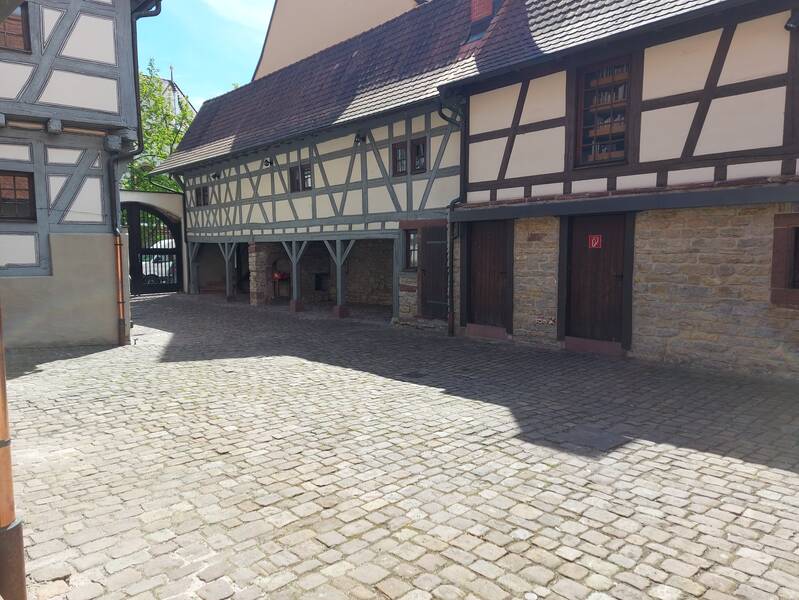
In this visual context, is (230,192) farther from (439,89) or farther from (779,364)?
(779,364)

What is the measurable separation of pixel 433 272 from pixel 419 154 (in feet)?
8.45

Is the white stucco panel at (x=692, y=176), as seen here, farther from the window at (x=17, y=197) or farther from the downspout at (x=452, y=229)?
the window at (x=17, y=197)

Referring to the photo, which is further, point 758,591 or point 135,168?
point 135,168

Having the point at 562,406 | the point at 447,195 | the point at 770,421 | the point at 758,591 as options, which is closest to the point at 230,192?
the point at 447,195

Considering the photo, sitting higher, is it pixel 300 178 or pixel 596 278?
pixel 300 178

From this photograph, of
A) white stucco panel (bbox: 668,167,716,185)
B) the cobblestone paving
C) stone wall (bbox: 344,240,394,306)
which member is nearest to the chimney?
white stucco panel (bbox: 668,167,716,185)

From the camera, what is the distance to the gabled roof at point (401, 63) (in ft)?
27.5

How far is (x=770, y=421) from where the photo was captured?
5246mm

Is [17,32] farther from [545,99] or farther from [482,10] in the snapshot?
[545,99]

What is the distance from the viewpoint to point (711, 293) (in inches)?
290

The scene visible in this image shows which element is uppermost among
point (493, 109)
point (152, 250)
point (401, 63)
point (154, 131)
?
point (154, 131)

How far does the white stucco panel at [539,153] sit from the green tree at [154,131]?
82.7 ft

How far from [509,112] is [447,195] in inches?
81.0

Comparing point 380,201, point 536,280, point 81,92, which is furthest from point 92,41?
point 536,280
